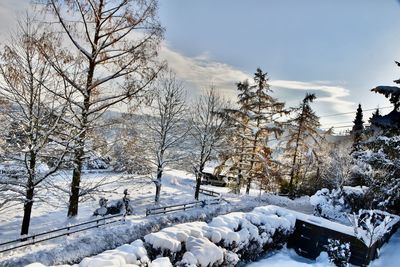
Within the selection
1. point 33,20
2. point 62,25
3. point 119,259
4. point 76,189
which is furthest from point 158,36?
point 119,259

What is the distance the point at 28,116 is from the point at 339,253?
11469 millimetres

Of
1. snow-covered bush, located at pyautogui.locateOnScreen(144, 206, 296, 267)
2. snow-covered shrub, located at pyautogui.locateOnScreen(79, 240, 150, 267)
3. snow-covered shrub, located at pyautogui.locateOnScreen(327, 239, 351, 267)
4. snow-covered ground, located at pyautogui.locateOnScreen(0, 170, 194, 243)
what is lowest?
snow-covered ground, located at pyautogui.locateOnScreen(0, 170, 194, 243)

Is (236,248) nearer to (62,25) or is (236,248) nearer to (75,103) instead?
(75,103)

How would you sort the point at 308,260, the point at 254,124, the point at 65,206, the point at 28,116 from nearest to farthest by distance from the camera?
the point at 28,116
the point at 308,260
the point at 65,206
the point at 254,124

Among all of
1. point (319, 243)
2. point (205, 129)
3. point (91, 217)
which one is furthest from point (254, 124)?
point (91, 217)

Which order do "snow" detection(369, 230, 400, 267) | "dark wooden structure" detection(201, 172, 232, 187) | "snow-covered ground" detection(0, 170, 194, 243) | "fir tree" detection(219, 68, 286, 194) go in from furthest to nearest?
"dark wooden structure" detection(201, 172, 232, 187) < "fir tree" detection(219, 68, 286, 194) < "snow-covered ground" detection(0, 170, 194, 243) < "snow" detection(369, 230, 400, 267)

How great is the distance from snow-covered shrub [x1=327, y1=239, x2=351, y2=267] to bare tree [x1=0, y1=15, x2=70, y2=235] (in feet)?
31.9

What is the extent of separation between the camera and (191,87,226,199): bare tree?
72.9ft

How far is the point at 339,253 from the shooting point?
10516 mm

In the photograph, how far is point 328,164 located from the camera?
102 feet

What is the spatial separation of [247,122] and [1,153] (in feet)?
58.2

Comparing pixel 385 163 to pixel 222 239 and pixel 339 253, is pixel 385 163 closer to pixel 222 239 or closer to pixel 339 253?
pixel 339 253

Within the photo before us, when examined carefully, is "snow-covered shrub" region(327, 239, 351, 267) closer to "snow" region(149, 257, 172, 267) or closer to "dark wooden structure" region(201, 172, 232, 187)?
"snow" region(149, 257, 172, 267)

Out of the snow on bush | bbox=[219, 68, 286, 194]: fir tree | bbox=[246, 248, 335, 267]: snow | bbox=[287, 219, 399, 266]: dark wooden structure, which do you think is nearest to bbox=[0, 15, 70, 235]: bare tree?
the snow on bush
